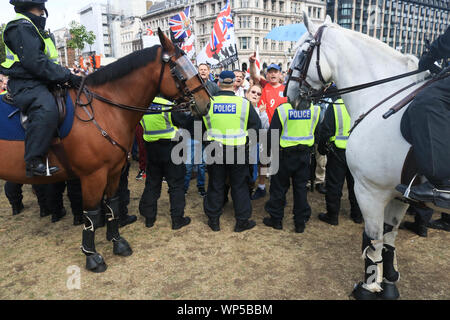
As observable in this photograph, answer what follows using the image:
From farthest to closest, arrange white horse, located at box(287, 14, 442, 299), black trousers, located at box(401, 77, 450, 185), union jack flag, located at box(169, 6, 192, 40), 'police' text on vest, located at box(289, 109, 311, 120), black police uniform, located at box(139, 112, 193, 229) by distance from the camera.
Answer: union jack flag, located at box(169, 6, 192, 40) → black police uniform, located at box(139, 112, 193, 229) → 'police' text on vest, located at box(289, 109, 311, 120) → white horse, located at box(287, 14, 442, 299) → black trousers, located at box(401, 77, 450, 185)

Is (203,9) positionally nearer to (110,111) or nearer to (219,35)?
(219,35)

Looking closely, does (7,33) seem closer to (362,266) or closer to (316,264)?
(316,264)

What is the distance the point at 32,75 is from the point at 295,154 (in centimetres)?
383

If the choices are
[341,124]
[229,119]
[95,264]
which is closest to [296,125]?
[341,124]

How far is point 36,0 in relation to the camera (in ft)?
11.2

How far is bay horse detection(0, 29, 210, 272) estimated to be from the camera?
373 cm

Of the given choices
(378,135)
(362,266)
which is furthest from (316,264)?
(378,135)

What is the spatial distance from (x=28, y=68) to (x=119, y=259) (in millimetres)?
2747

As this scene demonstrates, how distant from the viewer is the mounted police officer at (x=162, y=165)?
200 inches

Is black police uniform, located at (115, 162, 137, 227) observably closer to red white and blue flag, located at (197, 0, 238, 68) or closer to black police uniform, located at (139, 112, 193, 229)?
black police uniform, located at (139, 112, 193, 229)

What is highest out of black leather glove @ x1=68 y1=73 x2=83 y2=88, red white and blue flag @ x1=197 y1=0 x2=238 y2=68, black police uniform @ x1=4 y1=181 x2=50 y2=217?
red white and blue flag @ x1=197 y1=0 x2=238 y2=68

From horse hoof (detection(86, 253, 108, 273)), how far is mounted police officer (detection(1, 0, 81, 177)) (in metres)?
1.33

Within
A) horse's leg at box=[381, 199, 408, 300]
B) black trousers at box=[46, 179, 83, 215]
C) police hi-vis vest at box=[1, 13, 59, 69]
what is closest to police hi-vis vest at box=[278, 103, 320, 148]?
horse's leg at box=[381, 199, 408, 300]

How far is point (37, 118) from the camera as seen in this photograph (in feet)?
10.9
